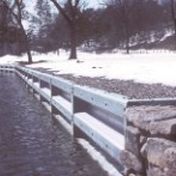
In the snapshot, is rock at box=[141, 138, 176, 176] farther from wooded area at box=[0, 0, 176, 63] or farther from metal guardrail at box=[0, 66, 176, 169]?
wooded area at box=[0, 0, 176, 63]

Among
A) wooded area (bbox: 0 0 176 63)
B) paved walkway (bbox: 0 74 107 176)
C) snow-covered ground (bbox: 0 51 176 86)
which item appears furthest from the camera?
wooded area (bbox: 0 0 176 63)

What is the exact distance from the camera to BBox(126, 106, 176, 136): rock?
4406mm

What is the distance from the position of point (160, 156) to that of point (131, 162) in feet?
2.76

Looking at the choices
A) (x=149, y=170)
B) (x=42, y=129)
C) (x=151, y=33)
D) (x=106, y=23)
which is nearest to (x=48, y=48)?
(x=106, y=23)

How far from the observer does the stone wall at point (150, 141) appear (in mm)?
4277

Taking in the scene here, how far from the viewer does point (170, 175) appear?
4172 millimetres

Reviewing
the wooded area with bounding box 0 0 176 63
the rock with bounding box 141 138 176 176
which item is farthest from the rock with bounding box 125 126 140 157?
the wooded area with bounding box 0 0 176 63

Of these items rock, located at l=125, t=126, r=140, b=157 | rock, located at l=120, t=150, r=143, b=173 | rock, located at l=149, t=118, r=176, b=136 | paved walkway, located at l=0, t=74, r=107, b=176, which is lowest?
paved walkway, located at l=0, t=74, r=107, b=176

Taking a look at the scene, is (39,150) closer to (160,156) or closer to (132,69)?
(160,156)

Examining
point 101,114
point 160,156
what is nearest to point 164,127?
point 160,156

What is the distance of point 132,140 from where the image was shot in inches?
203

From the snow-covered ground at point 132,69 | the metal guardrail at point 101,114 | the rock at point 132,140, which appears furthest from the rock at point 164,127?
the snow-covered ground at point 132,69

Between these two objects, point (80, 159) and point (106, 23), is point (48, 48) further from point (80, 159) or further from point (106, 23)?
point (80, 159)

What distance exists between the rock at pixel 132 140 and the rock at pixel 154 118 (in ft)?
0.25
